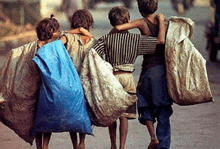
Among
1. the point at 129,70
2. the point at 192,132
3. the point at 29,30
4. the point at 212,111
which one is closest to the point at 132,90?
the point at 129,70

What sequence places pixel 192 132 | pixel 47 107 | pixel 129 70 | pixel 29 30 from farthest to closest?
pixel 29 30
pixel 192 132
pixel 129 70
pixel 47 107

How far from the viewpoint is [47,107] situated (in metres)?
6.50

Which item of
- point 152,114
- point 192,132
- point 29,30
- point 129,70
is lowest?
point 29,30

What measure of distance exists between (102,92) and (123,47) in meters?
0.51

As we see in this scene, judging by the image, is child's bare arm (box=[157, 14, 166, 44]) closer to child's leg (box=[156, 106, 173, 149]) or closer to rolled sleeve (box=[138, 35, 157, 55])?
rolled sleeve (box=[138, 35, 157, 55])

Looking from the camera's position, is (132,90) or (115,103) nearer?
(115,103)

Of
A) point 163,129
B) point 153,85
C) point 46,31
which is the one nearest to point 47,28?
point 46,31

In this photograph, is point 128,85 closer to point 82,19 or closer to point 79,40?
point 79,40

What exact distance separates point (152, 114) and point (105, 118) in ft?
2.17

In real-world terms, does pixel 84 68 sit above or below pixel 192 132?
above

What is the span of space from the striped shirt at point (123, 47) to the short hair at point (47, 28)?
1.34 ft

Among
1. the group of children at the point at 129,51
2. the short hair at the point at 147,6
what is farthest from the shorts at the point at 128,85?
the short hair at the point at 147,6

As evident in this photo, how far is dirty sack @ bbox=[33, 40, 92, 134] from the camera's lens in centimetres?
647

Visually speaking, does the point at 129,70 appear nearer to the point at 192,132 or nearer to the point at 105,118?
the point at 105,118
